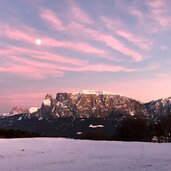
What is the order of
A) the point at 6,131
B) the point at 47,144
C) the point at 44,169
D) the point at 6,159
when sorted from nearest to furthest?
the point at 44,169
the point at 6,159
the point at 47,144
the point at 6,131

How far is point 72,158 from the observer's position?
4288 cm

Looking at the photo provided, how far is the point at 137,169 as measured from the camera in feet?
104

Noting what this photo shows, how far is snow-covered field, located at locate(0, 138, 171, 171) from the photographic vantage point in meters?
34.7

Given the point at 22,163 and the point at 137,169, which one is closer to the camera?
the point at 137,169

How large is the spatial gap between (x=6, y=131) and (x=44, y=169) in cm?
7127

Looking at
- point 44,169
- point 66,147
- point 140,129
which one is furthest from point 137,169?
point 140,129

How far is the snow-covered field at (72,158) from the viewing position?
34.7m

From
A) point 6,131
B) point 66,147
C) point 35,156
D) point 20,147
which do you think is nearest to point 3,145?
point 20,147

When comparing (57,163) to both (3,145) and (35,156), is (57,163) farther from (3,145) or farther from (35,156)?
(3,145)

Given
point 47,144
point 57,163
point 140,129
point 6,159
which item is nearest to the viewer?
point 57,163

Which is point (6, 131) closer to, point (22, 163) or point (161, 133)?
point (161, 133)

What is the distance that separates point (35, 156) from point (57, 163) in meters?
7.59

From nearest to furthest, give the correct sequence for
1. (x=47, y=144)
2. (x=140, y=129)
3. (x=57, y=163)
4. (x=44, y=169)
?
1. (x=44, y=169)
2. (x=57, y=163)
3. (x=47, y=144)
4. (x=140, y=129)

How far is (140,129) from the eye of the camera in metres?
132
